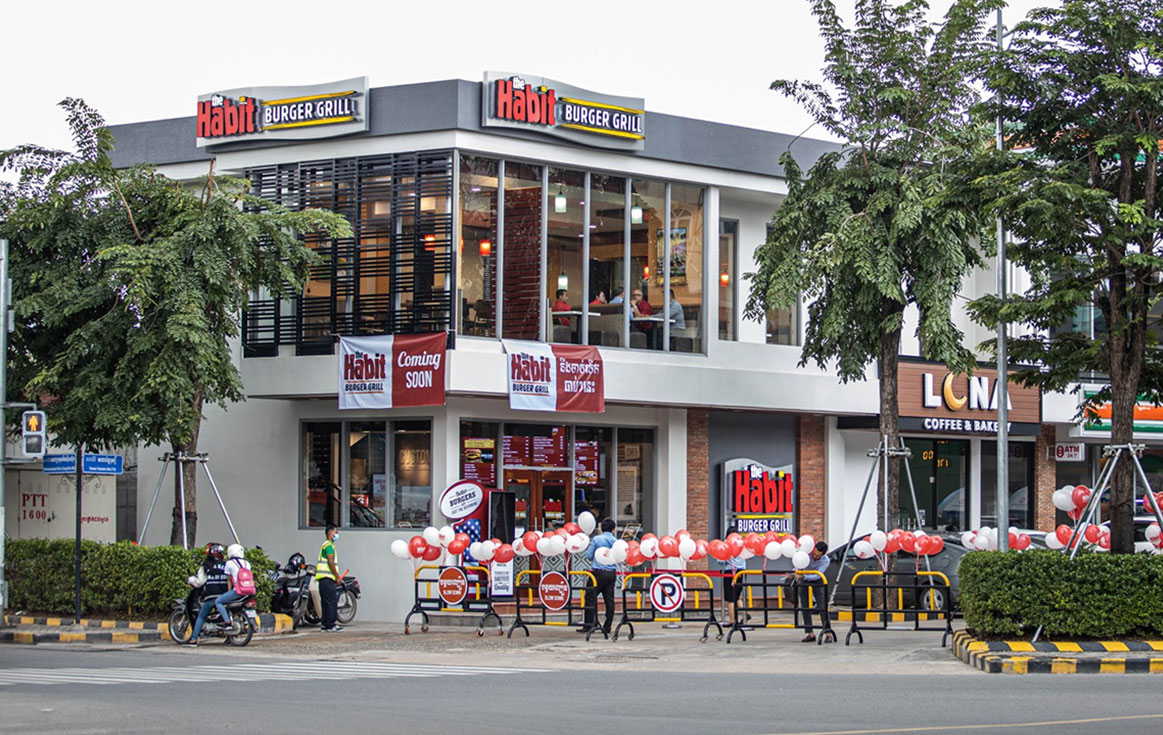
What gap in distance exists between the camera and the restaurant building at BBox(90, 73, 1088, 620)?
26.5m

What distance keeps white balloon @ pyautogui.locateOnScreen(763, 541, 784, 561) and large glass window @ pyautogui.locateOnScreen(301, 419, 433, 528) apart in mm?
6862

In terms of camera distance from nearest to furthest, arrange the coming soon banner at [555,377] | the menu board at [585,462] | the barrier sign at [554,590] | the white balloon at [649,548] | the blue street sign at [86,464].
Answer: the white balloon at [649,548] < the barrier sign at [554,590] < the blue street sign at [86,464] < the coming soon banner at [555,377] < the menu board at [585,462]

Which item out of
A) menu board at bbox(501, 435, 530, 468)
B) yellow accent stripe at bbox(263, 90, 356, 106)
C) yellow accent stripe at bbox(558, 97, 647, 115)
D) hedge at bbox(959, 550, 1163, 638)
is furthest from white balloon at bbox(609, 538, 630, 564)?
yellow accent stripe at bbox(263, 90, 356, 106)

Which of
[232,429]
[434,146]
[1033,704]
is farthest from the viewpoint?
[232,429]

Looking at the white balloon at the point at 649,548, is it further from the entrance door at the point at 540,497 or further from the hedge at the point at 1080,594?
the entrance door at the point at 540,497

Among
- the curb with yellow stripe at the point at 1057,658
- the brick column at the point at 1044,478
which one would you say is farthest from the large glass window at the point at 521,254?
the brick column at the point at 1044,478

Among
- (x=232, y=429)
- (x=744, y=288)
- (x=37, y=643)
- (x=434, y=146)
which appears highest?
(x=434, y=146)

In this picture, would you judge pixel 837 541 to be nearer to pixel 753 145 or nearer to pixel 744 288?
pixel 744 288

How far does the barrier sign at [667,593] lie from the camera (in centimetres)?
2297

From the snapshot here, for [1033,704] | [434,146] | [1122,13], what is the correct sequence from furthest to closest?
[434,146] < [1122,13] < [1033,704]

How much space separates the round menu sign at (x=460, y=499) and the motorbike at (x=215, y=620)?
415cm

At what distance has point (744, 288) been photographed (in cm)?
3078

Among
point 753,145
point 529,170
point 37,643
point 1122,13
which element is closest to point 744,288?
point 753,145

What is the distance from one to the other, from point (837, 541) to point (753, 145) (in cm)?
856
